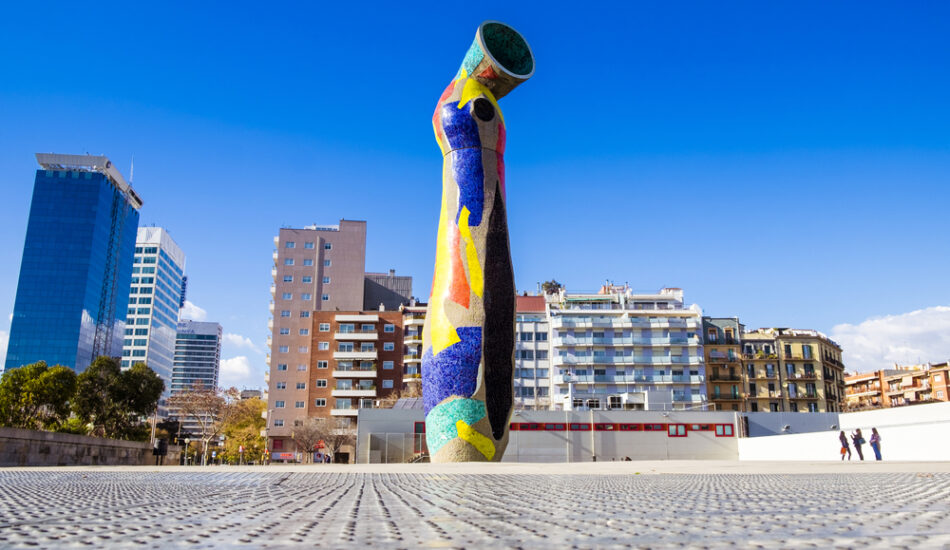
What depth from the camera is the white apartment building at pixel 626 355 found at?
2226 inches

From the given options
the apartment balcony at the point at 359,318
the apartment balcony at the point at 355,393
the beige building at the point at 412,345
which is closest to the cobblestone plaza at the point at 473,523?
the beige building at the point at 412,345

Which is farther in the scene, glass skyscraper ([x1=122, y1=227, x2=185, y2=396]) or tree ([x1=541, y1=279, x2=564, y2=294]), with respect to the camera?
glass skyscraper ([x1=122, y1=227, x2=185, y2=396])

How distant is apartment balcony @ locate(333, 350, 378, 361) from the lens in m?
59.2

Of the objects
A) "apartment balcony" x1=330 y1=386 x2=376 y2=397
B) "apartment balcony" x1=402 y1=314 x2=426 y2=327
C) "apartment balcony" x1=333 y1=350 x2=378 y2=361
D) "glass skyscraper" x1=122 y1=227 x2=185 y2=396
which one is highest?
"glass skyscraper" x1=122 y1=227 x2=185 y2=396

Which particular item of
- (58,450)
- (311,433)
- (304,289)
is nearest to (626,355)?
(311,433)

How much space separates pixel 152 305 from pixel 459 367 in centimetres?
11562

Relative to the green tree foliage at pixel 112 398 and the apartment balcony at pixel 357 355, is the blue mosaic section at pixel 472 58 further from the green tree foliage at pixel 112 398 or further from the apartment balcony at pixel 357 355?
the apartment balcony at pixel 357 355

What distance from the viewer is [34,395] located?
31.5 m

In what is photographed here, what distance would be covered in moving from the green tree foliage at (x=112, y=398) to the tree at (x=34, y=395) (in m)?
2.13

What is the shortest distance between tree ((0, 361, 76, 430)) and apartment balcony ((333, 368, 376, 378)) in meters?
26.0

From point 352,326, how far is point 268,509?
58810 mm

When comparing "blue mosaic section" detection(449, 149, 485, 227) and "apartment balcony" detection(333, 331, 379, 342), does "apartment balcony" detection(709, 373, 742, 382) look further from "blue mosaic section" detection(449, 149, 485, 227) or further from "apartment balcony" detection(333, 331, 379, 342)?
"blue mosaic section" detection(449, 149, 485, 227)

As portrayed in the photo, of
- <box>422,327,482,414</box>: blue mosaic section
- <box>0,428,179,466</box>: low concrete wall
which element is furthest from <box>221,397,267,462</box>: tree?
<box>422,327,482,414</box>: blue mosaic section

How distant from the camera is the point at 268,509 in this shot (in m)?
2.44
